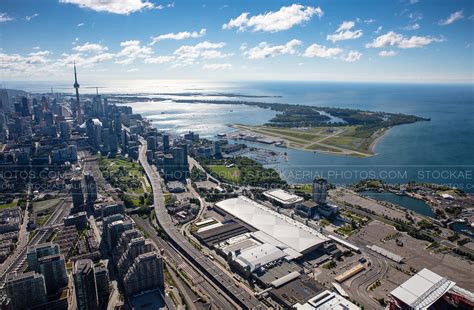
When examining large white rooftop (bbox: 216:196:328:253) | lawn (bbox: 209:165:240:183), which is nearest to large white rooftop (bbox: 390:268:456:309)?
large white rooftop (bbox: 216:196:328:253)

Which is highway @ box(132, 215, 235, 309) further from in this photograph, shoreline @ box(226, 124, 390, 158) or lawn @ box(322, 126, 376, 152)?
lawn @ box(322, 126, 376, 152)

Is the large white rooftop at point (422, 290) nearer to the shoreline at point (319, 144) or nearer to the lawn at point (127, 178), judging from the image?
the lawn at point (127, 178)

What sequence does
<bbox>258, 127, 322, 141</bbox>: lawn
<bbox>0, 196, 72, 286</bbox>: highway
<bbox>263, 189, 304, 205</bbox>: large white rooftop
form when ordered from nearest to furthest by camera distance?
<bbox>0, 196, 72, 286</bbox>: highway < <bbox>263, 189, 304, 205</bbox>: large white rooftop < <bbox>258, 127, 322, 141</bbox>: lawn

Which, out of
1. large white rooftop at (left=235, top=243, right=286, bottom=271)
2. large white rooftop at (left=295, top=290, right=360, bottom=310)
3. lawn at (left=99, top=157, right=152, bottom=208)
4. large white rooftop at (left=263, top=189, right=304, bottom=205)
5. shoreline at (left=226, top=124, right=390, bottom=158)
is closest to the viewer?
large white rooftop at (left=295, top=290, right=360, bottom=310)

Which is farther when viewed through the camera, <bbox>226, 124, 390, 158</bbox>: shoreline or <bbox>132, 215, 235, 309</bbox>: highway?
<bbox>226, 124, 390, 158</bbox>: shoreline

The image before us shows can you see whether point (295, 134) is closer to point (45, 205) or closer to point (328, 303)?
point (45, 205)

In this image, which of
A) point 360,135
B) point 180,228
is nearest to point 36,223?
point 180,228

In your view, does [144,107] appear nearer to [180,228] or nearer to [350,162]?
[350,162]
